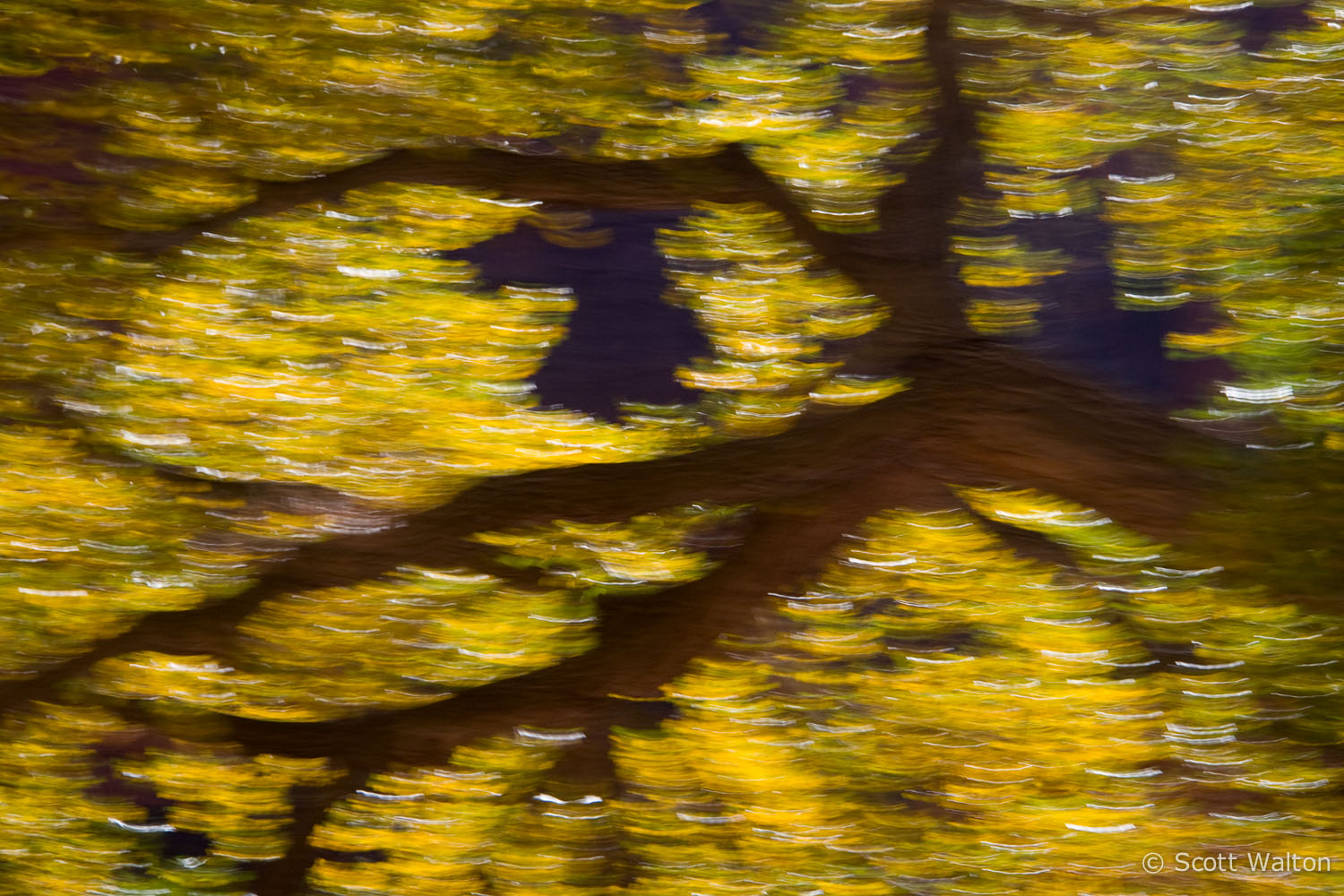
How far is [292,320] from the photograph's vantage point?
65 cm

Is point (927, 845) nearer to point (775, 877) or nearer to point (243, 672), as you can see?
point (775, 877)

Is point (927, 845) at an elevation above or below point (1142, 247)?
below

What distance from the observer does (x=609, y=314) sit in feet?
2.13

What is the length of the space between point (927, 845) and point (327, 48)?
33.1 inches

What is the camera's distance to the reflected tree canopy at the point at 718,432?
1.99 ft

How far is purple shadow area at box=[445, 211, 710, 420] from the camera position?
644 millimetres

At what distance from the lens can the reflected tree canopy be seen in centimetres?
61

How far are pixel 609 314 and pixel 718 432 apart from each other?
133 millimetres

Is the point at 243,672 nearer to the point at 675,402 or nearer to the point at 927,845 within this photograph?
the point at 675,402

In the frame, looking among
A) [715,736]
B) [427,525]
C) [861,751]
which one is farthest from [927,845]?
[427,525]

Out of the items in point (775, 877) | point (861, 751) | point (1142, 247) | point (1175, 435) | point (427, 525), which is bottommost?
point (775, 877)

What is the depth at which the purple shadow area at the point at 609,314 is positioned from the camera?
0.64 meters

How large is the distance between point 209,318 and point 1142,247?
0.75 metres

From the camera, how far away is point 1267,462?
0.60m
